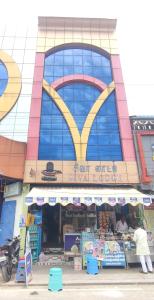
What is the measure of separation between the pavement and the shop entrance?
3.14 m

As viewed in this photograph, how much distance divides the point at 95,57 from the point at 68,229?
1137cm

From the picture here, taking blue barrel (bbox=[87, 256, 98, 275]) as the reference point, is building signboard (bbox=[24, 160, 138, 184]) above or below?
above

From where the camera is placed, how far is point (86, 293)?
7016 millimetres

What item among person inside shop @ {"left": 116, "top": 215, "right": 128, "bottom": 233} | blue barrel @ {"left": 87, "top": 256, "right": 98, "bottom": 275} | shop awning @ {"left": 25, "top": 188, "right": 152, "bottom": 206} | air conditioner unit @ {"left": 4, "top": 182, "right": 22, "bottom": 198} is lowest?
blue barrel @ {"left": 87, "top": 256, "right": 98, "bottom": 275}

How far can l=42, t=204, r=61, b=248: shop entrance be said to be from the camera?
13344 millimetres

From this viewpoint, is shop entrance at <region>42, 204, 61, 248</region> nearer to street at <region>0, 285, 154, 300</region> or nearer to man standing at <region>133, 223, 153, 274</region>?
man standing at <region>133, 223, 153, 274</region>

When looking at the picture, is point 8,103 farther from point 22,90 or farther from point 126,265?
point 126,265

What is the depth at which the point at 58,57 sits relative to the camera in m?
16.7

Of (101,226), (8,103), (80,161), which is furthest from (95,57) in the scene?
(101,226)

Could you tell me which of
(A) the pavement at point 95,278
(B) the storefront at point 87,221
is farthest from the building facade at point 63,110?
(A) the pavement at point 95,278

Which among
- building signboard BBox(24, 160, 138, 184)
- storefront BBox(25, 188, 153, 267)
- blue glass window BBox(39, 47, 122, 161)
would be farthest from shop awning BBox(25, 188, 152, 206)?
blue glass window BBox(39, 47, 122, 161)

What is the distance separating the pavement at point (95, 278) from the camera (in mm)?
7934

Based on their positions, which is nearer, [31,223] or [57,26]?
Answer: [31,223]

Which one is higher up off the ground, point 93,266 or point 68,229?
point 68,229
